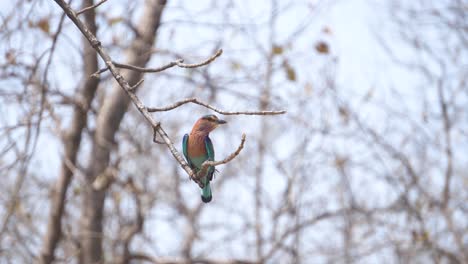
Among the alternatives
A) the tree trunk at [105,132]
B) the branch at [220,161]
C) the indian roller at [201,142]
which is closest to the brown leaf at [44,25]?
the tree trunk at [105,132]

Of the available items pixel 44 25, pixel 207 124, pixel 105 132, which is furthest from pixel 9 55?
pixel 207 124

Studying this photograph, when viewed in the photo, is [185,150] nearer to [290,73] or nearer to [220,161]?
[220,161]

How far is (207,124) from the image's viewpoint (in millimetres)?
3342

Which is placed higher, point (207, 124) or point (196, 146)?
point (207, 124)

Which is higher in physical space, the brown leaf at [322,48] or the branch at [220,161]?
the brown leaf at [322,48]

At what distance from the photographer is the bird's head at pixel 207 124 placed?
3301 millimetres

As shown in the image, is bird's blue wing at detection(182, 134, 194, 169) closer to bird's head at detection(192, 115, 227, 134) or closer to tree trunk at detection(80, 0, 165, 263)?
bird's head at detection(192, 115, 227, 134)

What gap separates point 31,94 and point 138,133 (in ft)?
10.6

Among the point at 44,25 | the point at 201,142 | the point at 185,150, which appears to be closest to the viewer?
the point at 201,142

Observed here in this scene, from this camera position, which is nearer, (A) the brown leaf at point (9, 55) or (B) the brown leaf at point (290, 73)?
(A) the brown leaf at point (9, 55)

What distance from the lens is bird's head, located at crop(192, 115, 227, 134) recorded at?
330cm

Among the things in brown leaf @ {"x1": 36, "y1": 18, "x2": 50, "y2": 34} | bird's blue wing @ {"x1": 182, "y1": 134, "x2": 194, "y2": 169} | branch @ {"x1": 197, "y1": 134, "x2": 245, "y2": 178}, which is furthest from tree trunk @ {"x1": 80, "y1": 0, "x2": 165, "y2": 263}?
branch @ {"x1": 197, "y1": 134, "x2": 245, "y2": 178}

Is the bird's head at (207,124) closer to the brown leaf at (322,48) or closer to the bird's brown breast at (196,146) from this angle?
the bird's brown breast at (196,146)

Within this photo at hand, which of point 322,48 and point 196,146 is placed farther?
point 322,48
